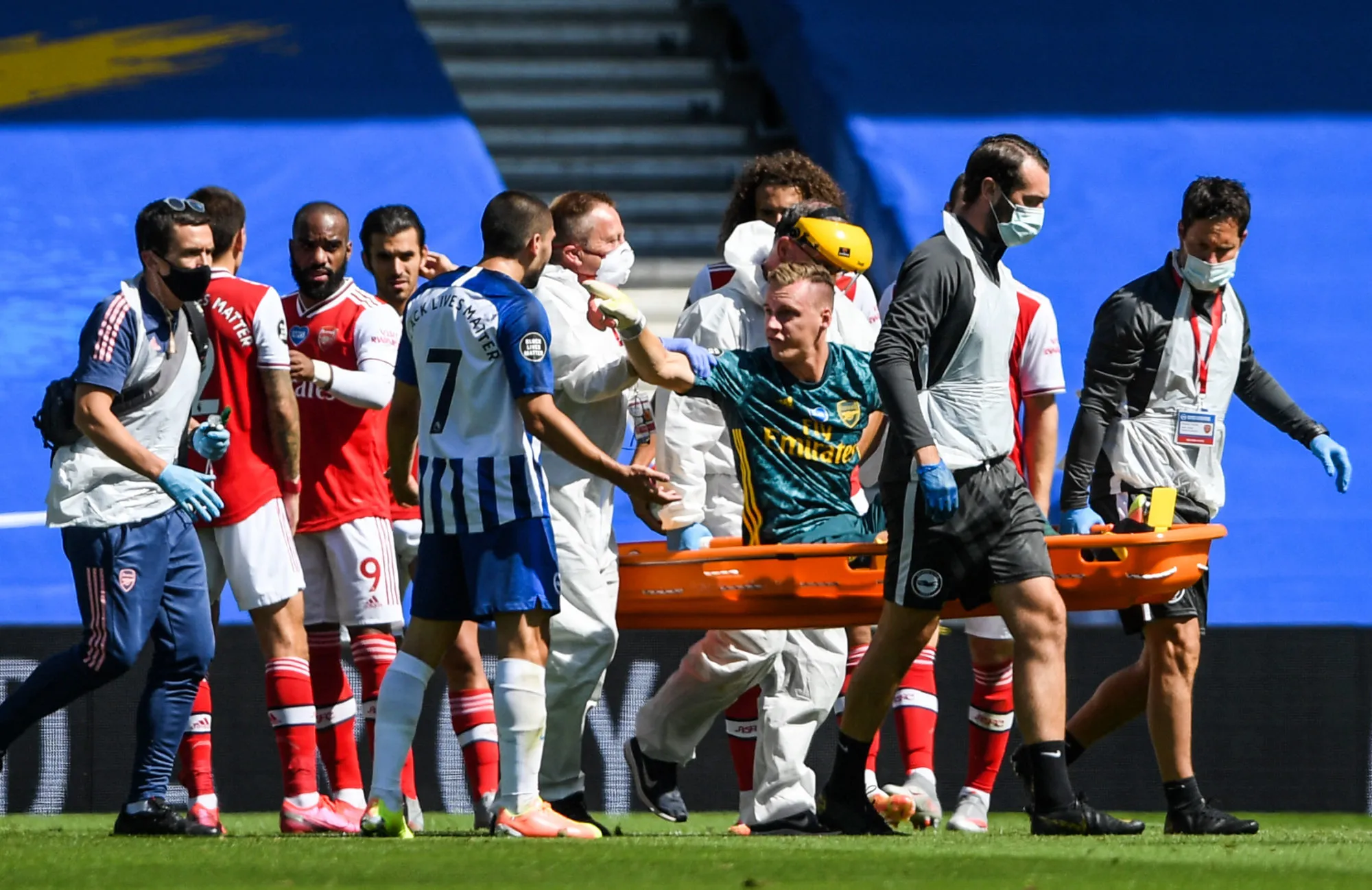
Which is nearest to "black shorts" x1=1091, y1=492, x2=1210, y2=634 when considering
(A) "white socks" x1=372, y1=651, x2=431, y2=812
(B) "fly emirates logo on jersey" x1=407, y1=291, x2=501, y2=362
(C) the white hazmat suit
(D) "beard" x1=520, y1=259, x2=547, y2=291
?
(C) the white hazmat suit

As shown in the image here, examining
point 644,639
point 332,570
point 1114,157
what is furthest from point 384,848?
point 1114,157

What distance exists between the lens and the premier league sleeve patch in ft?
18.1

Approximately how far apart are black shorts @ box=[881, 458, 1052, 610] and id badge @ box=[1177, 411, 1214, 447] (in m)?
1.00

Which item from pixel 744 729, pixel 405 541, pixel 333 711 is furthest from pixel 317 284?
pixel 744 729

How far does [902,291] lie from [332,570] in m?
2.25

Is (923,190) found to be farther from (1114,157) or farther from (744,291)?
(744,291)

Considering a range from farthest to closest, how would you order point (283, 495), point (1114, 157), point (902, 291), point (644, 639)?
1. point (1114, 157)
2. point (644, 639)
3. point (283, 495)
4. point (902, 291)

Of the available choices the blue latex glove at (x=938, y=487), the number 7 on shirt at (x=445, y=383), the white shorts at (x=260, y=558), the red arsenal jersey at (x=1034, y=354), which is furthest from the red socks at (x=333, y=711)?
the red arsenal jersey at (x=1034, y=354)

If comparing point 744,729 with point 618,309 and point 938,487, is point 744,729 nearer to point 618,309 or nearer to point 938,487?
point 938,487

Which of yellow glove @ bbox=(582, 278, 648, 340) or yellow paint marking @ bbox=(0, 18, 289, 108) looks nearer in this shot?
yellow glove @ bbox=(582, 278, 648, 340)

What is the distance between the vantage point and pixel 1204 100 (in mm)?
13375

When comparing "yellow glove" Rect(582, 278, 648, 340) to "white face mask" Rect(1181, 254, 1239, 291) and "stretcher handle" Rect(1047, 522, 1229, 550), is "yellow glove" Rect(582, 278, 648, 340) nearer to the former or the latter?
"stretcher handle" Rect(1047, 522, 1229, 550)

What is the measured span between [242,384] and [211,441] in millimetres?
407

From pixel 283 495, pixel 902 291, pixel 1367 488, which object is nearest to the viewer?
pixel 902 291
